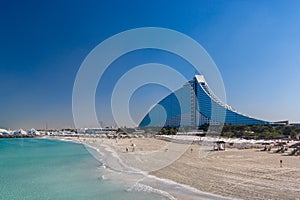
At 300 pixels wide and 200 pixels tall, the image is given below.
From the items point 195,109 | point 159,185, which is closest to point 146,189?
point 159,185

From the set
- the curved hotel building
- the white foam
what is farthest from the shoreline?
the curved hotel building

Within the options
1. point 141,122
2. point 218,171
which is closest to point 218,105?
point 141,122

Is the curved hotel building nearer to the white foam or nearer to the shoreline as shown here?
the shoreline

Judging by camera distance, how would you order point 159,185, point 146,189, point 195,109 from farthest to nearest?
point 195,109
point 159,185
point 146,189

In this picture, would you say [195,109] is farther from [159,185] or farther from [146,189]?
[146,189]

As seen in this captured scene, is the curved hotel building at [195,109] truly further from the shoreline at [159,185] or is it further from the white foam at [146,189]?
the white foam at [146,189]

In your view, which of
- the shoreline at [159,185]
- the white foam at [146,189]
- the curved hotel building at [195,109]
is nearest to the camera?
the shoreline at [159,185]

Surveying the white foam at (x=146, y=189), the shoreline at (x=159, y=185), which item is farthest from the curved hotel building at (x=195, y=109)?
the white foam at (x=146, y=189)

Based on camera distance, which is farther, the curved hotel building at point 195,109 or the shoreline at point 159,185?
the curved hotel building at point 195,109
